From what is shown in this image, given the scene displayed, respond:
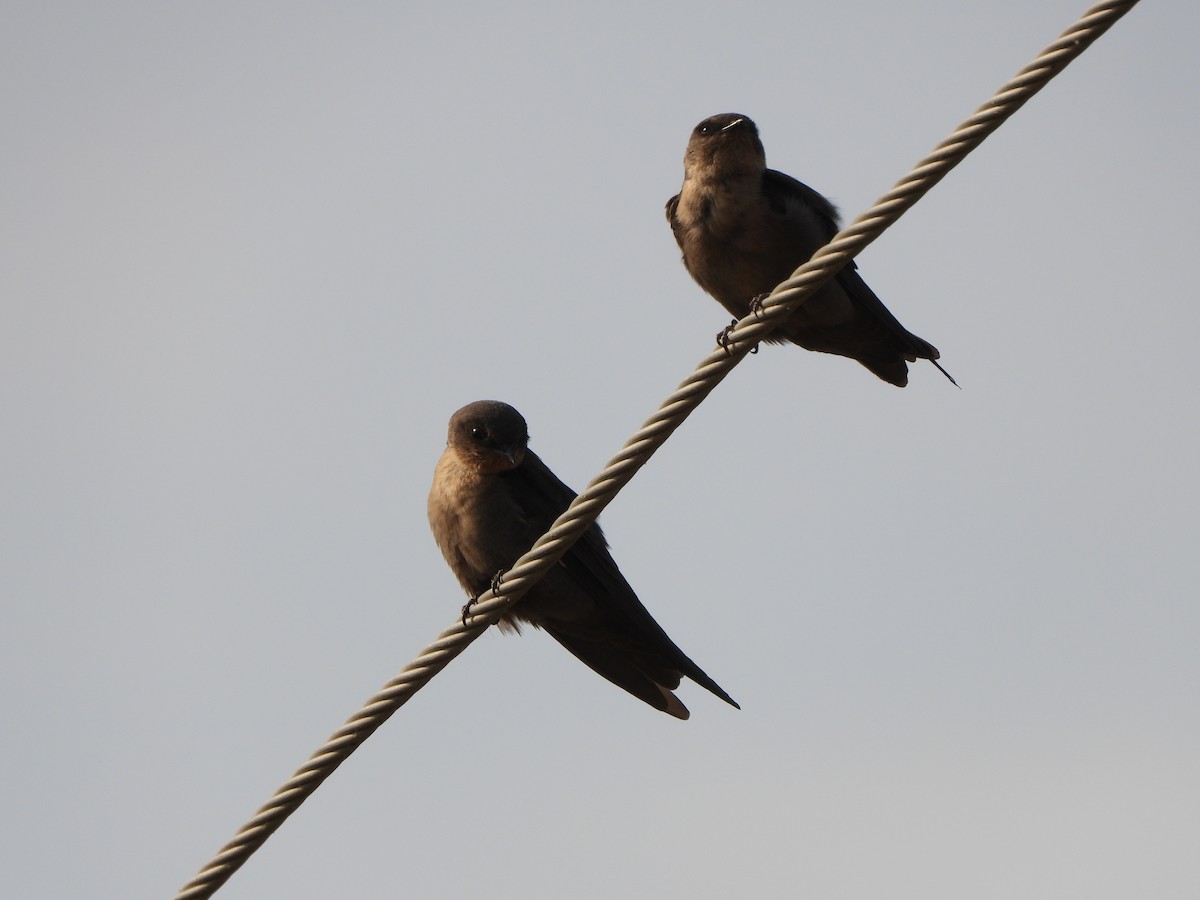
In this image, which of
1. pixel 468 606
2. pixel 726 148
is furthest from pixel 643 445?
pixel 726 148

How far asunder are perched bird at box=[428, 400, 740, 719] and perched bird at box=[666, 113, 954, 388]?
1.47 m

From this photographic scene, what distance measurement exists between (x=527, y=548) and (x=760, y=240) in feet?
7.11

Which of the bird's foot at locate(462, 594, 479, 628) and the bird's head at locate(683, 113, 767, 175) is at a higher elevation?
the bird's head at locate(683, 113, 767, 175)

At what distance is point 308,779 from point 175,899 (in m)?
0.56

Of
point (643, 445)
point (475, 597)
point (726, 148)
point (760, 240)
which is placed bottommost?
point (475, 597)

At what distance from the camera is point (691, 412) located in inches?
205

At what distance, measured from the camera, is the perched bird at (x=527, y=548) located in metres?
7.20

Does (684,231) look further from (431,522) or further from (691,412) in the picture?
(691,412)

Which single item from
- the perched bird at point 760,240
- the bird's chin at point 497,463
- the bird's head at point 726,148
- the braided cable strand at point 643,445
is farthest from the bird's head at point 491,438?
the braided cable strand at point 643,445

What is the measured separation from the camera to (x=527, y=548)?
736cm

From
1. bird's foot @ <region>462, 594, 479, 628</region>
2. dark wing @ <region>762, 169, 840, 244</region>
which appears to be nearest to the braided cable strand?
bird's foot @ <region>462, 594, 479, 628</region>

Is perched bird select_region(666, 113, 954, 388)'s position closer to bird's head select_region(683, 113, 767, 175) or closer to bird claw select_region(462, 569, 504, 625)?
bird's head select_region(683, 113, 767, 175)

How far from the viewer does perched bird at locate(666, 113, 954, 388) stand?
27.2ft

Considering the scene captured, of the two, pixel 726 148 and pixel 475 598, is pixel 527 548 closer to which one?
pixel 475 598
